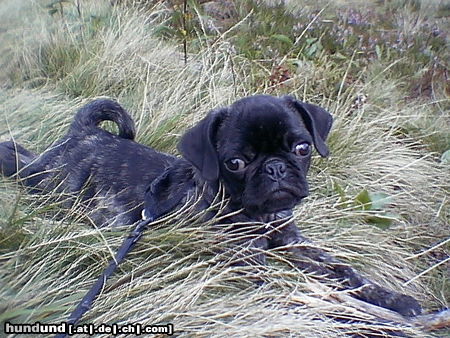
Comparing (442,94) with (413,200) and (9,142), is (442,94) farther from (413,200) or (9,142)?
(9,142)

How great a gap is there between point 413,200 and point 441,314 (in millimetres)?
1380

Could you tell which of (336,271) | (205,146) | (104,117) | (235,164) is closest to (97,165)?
(104,117)

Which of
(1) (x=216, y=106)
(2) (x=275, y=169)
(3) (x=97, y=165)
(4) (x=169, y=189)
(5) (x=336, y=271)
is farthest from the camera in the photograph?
(1) (x=216, y=106)

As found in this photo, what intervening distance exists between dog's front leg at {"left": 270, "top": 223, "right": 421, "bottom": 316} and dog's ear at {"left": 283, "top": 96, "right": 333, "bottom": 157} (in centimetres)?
46

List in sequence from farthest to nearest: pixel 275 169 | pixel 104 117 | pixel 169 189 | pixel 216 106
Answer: pixel 216 106, pixel 104 117, pixel 169 189, pixel 275 169

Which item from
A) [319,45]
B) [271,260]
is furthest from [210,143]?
[319,45]

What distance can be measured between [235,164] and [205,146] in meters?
0.17

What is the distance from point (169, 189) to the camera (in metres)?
3.57

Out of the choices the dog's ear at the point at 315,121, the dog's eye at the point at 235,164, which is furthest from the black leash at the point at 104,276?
the dog's ear at the point at 315,121

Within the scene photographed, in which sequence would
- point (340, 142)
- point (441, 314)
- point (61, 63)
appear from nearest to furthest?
point (441, 314), point (340, 142), point (61, 63)

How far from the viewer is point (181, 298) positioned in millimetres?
2803

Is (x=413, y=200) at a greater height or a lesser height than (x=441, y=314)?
lesser

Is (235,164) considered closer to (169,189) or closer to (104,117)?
(169,189)

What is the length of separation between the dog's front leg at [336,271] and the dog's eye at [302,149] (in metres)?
0.46
